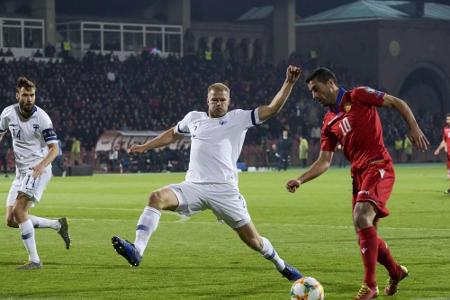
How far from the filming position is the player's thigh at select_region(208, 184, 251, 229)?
1139 cm

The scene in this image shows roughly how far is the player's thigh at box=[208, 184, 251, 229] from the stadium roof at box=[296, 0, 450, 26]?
6142 cm

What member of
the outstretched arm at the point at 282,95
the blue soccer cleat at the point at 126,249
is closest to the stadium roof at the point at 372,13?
the outstretched arm at the point at 282,95

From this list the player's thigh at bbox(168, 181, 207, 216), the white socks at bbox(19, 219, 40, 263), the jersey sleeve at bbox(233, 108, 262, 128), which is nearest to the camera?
the player's thigh at bbox(168, 181, 207, 216)

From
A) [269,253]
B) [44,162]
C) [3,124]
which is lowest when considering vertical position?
[269,253]

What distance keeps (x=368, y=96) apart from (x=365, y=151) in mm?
530

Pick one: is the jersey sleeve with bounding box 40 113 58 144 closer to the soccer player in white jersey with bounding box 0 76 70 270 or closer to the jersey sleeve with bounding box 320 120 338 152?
the soccer player in white jersey with bounding box 0 76 70 270

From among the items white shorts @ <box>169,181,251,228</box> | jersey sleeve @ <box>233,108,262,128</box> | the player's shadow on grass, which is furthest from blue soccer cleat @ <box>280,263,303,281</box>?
the player's shadow on grass

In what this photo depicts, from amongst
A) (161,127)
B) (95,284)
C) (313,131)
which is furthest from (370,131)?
(313,131)

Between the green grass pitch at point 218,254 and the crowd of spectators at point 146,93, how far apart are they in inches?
982

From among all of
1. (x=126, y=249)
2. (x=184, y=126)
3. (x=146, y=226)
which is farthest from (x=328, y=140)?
(x=126, y=249)

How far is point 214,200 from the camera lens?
37.4ft

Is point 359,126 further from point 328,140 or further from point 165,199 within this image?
point 165,199

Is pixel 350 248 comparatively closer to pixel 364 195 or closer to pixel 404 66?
pixel 364 195

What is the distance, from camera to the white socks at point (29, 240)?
13.4 meters
